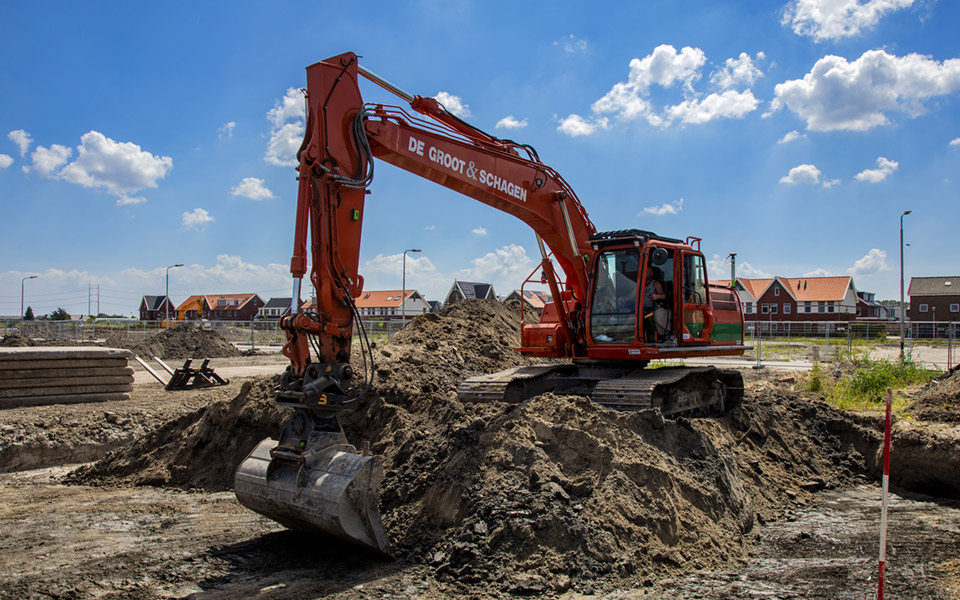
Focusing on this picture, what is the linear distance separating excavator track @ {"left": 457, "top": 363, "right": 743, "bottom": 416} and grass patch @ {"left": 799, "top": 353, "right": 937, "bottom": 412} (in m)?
4.91

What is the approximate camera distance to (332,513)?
18.1 ft

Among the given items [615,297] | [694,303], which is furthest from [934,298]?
[615,297]

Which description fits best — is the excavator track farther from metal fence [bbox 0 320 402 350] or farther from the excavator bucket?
metal fence [bbox 0 320 402 350]

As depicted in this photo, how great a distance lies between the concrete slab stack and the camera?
1228 centimetres

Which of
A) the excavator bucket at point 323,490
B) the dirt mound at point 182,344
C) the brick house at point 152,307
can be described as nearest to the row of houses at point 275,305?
the brick house at point 152,307

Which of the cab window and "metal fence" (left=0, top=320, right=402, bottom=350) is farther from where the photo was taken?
"metal fence" (left=0, top=320, right=402, bottom=350)

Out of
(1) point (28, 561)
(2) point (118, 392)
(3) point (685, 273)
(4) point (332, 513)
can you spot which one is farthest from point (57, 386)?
(3) point (685, 273)

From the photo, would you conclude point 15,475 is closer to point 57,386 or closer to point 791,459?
point 57,386

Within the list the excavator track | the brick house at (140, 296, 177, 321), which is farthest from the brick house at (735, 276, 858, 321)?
the brick house at (140, 296, 177, 321)

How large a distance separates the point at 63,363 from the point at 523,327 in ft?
29.8

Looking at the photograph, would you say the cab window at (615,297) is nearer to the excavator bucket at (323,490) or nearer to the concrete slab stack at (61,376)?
the excavator bucket at (323,490)

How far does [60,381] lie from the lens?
12.7 metres

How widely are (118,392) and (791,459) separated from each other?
12462 mm

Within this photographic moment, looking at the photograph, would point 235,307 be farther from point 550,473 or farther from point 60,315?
point 550,473
